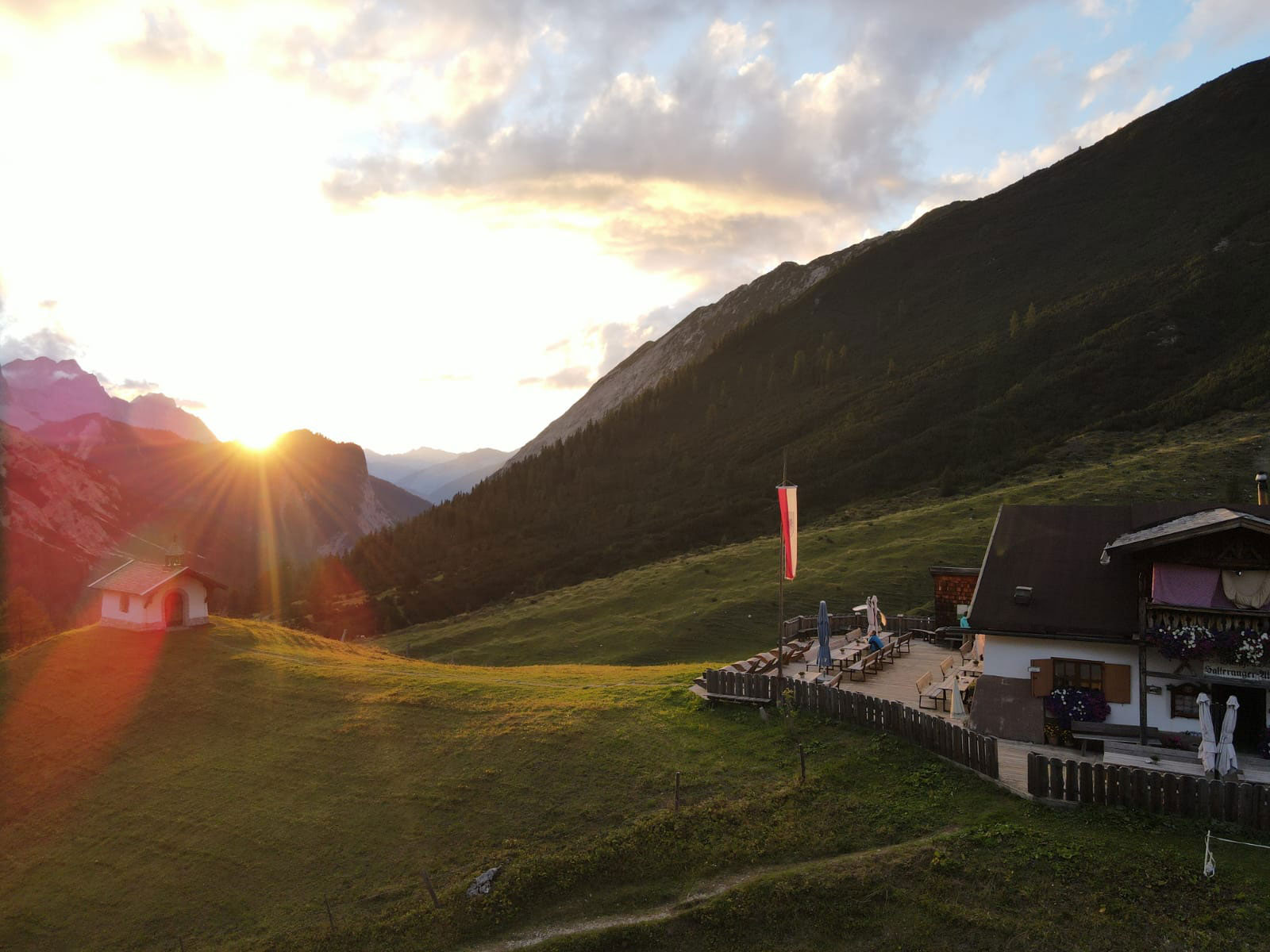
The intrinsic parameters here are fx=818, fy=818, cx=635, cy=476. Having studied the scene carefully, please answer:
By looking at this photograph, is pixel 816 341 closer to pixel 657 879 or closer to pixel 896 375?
pixel 896 375

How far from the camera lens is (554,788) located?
83.6 ft

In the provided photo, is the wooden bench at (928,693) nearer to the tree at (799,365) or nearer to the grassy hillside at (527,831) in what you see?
the grassy hillside at (527,831)

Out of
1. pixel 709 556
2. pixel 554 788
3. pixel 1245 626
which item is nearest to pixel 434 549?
pixel 709 556

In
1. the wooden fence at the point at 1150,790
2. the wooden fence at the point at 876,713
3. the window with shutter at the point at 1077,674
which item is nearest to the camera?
the wooden fence at the point at 1150,790

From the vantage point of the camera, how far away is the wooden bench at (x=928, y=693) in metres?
29.2

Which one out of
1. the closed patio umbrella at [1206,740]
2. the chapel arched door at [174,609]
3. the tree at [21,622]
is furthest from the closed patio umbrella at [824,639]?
the tree at [21,622]

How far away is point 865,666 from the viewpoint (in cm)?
3459

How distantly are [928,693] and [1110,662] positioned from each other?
6293 mm

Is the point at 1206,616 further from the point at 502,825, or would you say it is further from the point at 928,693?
the point at 502,825

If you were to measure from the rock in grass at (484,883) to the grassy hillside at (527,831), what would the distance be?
30 centimetres

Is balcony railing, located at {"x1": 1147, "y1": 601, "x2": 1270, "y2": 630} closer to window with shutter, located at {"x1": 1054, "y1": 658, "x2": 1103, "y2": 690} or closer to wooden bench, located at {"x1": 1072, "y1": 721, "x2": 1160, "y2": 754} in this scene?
window with shutter, located at {"x1": 1054, "y1": 658, "x2": 1103, "y2": 690}

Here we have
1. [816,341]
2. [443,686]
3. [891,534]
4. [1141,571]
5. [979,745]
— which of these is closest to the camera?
[979,745]

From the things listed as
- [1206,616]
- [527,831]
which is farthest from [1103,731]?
[527,831]

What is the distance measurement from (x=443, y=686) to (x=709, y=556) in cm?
5034
